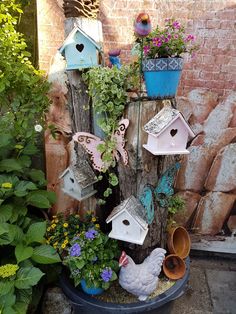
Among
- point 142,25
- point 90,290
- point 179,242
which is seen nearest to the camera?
point 142,25

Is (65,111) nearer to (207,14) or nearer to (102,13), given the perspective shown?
(102,13)

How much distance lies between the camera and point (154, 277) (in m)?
2.03

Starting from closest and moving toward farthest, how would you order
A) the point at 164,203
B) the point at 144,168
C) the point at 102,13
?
1. the point at 144,168
2. the point at 164,203
3. the point at 102,13

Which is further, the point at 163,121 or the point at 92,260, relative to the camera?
the point at 92,260

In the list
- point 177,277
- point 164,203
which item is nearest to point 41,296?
point 177,277

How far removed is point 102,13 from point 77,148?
116cm

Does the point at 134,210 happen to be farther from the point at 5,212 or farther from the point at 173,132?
the point at 5,212

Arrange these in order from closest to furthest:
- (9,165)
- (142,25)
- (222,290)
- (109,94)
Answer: (142,25), (109,94), (9,165), (222,290)

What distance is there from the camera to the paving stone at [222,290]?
250 centimetres

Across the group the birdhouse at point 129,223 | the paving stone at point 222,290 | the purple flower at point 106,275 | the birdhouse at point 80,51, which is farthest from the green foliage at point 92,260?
the birdhouse at point 80,51

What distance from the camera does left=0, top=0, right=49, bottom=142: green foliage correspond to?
2211mm

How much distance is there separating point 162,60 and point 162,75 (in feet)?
0.29

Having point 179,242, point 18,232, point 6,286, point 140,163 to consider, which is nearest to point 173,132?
point 140,163

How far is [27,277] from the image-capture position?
185cm
